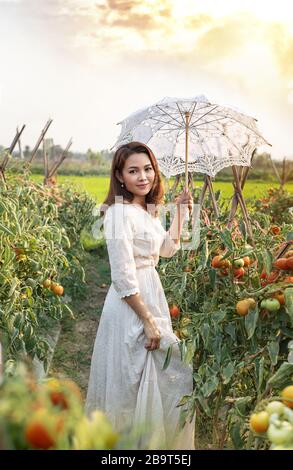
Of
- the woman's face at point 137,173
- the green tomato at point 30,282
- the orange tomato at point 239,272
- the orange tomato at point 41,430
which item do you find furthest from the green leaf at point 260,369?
the green tomato at point 30,282

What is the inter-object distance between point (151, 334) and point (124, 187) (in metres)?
0.47

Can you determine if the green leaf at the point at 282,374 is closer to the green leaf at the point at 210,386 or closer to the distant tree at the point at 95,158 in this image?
the green leaf at the point at 210,386

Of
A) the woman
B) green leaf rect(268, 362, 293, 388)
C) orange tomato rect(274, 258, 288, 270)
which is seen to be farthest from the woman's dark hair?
green leaf rect(268, 362, 293, 388)

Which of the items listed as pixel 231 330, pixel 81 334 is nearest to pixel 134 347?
pixel 231 330

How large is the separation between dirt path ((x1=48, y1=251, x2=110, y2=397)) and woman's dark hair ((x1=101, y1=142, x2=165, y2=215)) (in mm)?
908

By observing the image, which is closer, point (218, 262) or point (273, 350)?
point (273, 350)

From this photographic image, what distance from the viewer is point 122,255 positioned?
1682 mm

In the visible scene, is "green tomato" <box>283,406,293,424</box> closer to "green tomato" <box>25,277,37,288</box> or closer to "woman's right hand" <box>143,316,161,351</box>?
"woman's right hand" <box>143,316,161,351</box>

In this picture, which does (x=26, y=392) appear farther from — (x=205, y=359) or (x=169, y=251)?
(x=169, y=251)

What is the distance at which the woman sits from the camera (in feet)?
5.58

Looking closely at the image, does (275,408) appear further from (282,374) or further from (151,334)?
(151,334)

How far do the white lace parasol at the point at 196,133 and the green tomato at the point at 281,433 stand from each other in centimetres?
185

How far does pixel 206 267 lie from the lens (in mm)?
1892

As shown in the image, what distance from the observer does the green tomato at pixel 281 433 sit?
774 mm
